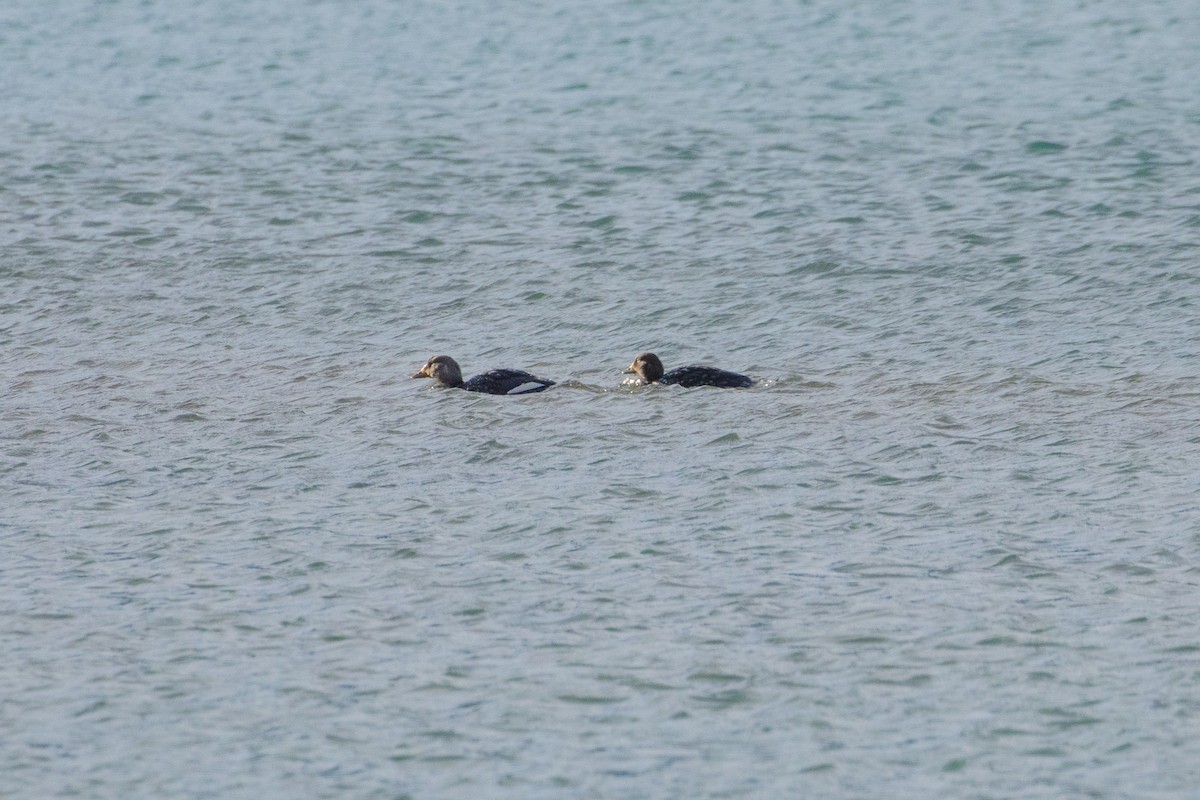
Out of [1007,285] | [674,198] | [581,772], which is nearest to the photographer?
[581,772]

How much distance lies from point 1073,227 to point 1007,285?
7.53 feet

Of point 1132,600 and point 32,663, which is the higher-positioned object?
point 32,663

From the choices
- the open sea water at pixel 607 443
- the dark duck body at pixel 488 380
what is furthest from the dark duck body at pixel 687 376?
the dark duck body at pixel 488 380

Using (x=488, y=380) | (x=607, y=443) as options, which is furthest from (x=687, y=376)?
(x=488, y=380)

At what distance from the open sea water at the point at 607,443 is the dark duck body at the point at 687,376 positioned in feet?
1.08

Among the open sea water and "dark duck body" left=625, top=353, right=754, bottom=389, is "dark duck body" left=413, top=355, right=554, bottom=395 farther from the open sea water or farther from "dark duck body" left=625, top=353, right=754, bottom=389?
"dark duck body" left=625, top=353, right=754, bottom=389

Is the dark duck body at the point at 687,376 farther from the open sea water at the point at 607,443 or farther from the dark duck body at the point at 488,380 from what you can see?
the dark duck body at the point at 488,380

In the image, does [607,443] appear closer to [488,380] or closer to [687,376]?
[687,376]

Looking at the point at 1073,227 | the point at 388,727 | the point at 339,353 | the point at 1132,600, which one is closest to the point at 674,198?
the point at 1073,227

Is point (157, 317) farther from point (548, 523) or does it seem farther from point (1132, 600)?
point (1132, 600)

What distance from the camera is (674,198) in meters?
21.8

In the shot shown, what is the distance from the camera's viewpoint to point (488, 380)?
14.8 m

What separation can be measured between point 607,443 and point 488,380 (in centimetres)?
167

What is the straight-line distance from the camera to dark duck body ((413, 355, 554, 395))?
48.4 feet
